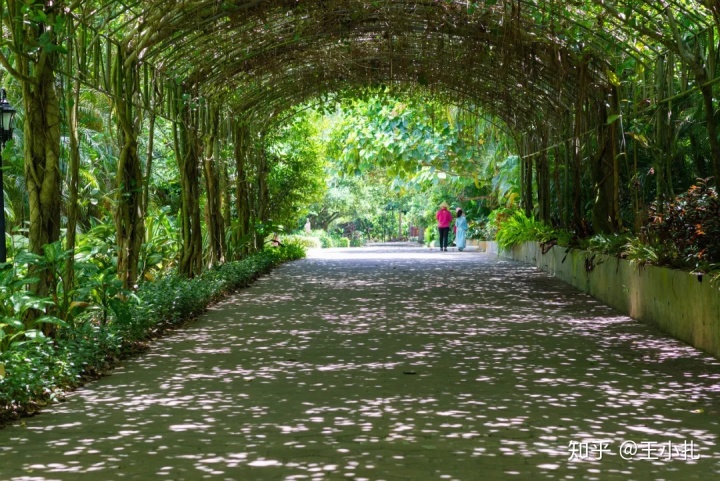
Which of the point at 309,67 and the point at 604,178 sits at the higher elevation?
the point at 309,67

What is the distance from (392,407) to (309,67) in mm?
12552

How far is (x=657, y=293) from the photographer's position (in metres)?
9.88

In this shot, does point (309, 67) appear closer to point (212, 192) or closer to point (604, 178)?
point (212, 192)

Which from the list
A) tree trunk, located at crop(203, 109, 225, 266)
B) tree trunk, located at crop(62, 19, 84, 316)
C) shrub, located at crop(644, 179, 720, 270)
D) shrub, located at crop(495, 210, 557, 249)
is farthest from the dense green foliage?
shrub, located at crop(495, 210, 557, 249)

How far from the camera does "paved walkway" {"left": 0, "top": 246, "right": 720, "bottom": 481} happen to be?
15.7 ft

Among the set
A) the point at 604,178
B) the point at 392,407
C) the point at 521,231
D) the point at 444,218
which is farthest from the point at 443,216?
the point at 392,407

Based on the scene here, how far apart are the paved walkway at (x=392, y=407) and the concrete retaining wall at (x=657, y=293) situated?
233mm

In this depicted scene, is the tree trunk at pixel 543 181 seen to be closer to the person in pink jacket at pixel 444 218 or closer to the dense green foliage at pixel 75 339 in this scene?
the person in pink jacket at pixel 444 218

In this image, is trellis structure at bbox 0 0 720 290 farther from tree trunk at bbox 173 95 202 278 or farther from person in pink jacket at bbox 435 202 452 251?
person in pink jacket at bbox 435 202 452 251

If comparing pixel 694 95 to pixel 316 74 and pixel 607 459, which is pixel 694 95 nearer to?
pixel 316 74

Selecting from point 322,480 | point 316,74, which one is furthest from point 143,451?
point 316,74

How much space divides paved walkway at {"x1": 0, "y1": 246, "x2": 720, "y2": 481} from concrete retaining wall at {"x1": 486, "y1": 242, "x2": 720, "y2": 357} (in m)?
0.23

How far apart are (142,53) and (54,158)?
14.0 ft

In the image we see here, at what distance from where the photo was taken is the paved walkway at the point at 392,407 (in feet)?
15.7
